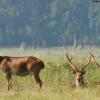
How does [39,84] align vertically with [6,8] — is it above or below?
below

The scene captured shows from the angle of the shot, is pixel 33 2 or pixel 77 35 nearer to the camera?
pixel 77 35

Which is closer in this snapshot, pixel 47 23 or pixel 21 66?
pixel 21 66

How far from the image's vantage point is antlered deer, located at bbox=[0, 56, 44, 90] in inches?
616

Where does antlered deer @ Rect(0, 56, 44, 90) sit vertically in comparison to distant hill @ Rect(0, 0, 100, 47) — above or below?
below

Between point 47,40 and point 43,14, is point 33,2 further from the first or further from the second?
point 47,40

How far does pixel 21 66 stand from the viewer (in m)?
16.0

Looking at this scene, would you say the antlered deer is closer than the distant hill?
Yes

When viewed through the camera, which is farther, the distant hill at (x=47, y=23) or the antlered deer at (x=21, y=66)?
the distant hill at (x=47, y=23)

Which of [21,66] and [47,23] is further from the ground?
[47,23]

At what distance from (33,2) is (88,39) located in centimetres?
1218

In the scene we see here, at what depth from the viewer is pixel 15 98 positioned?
1240 centimetres

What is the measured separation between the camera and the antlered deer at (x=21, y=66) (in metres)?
15.6

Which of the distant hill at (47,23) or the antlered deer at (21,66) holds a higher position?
the distant hill at (47,23)

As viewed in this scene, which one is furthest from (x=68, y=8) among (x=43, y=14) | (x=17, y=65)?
(x=17, y=65)
